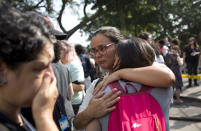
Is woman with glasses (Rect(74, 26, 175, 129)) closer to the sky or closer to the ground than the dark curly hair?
closer to the ground

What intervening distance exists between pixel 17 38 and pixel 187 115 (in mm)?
5239

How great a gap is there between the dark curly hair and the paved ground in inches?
170

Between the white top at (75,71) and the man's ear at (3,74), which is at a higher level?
the man's ear at (3,74)

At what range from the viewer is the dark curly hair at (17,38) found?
85 centimetres

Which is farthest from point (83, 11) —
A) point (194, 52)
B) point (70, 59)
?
point (70, 59)

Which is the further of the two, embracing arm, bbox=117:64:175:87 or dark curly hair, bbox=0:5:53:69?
embracing arm, bbox=117:64:175:87

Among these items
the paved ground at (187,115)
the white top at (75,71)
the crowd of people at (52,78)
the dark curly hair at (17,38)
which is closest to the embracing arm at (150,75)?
the crowd of people at (52,78)

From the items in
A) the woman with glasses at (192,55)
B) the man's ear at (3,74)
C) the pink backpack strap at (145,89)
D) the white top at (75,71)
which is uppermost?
the man's ear at (3,74)

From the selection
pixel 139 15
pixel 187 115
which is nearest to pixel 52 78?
pixel 187 115

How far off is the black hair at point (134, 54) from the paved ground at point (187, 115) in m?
3.57

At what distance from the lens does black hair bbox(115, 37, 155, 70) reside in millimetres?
1481

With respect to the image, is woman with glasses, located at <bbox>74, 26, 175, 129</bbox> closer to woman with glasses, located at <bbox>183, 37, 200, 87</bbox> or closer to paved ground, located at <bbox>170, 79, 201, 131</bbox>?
paved ground, located at <bbox>170, 79, 201, 131</bbox>

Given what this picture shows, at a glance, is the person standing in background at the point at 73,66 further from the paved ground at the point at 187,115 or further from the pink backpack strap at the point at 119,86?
the paved ground at the point at 187,115

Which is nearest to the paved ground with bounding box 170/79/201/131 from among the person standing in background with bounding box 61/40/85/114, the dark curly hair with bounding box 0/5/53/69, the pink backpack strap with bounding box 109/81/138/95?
the person standing in background with bounding box 61/40/85/114
